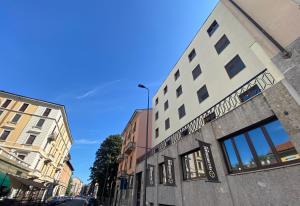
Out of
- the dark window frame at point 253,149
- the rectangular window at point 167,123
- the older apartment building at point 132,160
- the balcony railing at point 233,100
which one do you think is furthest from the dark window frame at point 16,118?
the dark window frame at point 253,149

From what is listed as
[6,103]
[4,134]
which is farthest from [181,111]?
[6,103]

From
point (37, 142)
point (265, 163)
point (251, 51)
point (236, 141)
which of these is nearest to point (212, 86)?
point (251, 51)

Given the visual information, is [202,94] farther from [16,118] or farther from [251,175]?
[16,118]

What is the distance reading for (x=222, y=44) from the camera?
12.2 m

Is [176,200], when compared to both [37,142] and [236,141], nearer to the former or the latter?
[236,141]

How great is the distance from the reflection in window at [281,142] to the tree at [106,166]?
→ 32176 mm

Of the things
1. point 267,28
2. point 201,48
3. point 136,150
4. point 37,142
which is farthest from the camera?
point 37,142

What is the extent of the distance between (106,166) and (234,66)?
32.5m

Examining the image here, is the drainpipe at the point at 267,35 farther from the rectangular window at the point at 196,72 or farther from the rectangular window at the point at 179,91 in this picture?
the rectangular window at the point at 179,91

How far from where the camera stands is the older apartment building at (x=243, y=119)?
5000 millimetres

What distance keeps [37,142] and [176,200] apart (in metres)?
30.5

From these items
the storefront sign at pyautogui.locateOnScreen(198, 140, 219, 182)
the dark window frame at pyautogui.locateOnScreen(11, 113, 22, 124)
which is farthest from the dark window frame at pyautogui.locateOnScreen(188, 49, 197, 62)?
the dark window frame at pyautogui.locateOnScreen(11, 113, 22, 124)

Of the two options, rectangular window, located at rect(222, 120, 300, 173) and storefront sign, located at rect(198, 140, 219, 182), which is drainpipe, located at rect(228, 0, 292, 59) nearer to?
rectangular window, located at rect(222, 120, 300, 173)

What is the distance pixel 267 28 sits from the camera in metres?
7.89
